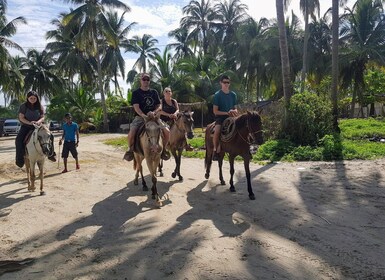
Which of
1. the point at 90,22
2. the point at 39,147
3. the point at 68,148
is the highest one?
the point at 90,22

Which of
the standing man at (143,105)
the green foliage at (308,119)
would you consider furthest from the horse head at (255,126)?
the green foliage at (308,119)

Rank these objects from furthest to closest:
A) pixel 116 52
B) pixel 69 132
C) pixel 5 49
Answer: pixel 116 52 < pixel 5 49 < pixel 69 132

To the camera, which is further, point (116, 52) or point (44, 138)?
point (116, 52)

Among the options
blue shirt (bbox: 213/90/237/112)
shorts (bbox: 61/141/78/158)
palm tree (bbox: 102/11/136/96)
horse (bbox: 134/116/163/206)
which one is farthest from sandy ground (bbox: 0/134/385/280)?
palm tree (bbox: 102/11/136/96)

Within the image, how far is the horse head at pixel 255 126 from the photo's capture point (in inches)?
280

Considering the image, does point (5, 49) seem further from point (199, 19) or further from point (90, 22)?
point (199, 19)

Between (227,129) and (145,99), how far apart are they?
6.55 feet

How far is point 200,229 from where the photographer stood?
5320 mm

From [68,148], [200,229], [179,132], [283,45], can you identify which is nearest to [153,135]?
[200,229]

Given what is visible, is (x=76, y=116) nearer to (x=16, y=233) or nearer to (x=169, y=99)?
(x=169, y=99)

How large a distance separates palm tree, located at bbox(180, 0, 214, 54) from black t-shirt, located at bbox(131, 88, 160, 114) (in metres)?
39.5

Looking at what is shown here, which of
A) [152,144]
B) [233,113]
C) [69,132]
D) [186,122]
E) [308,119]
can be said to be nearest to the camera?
[152,144]

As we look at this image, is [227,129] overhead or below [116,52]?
below

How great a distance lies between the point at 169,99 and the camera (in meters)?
9.66
